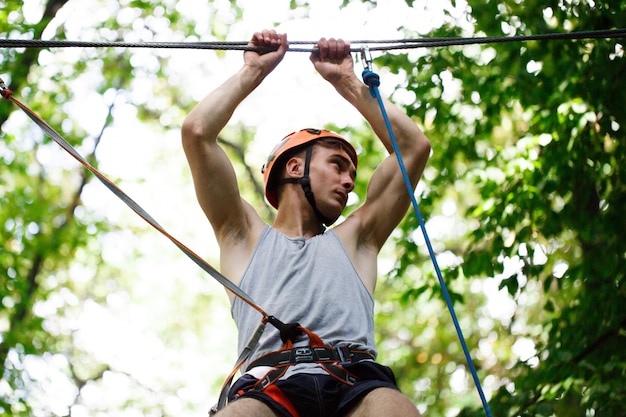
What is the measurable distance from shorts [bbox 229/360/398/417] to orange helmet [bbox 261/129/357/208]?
1.15 metres

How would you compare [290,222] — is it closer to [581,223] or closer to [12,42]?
[12,42]

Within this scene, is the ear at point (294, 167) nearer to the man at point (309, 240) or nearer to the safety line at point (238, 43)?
the man at point (309, 240)

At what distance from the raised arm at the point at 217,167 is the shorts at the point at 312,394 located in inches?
29.9

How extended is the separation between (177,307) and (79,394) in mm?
2758

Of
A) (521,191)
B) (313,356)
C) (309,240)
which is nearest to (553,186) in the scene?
(521,191)

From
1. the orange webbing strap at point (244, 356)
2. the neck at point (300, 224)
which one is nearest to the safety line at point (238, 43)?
the neck at point (300, 224)

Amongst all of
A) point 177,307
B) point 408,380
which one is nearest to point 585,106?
point 408,380

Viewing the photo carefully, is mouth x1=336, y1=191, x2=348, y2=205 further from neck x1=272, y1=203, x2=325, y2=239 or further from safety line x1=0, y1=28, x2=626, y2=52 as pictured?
safety line x1=0, y1=28, x2=626, y2=52

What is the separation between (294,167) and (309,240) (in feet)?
1.45

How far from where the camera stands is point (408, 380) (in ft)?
36.7

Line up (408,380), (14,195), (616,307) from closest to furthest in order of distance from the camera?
1. (616,307)
2. (14,195)
3. (408,380)

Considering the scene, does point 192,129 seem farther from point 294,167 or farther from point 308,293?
point 308,293

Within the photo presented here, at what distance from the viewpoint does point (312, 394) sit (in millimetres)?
2797

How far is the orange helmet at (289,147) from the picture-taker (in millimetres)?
3707
